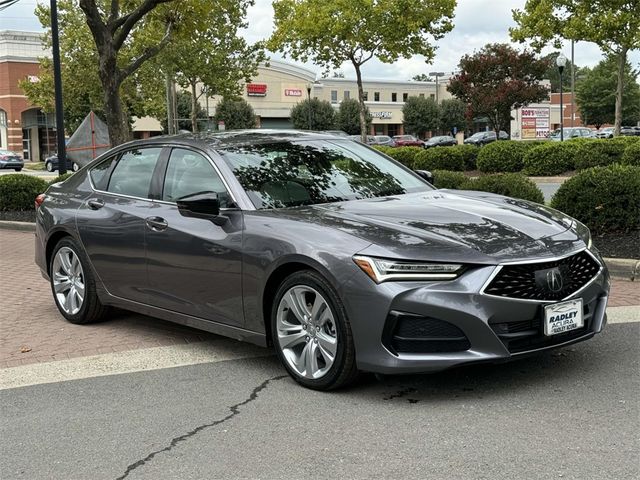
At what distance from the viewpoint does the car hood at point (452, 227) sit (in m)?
4.07

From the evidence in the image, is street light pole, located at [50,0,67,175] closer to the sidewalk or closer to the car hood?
the sidewalk

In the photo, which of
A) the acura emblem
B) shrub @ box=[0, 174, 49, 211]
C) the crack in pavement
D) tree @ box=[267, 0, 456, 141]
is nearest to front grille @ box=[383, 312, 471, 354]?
the acura emblem

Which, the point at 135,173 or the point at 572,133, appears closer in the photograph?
the point at 135,173

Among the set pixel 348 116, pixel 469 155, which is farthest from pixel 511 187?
pixel 348 116

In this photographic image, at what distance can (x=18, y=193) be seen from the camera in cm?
1546

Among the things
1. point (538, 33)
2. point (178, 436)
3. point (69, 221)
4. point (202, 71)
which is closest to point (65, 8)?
point (202, 71)

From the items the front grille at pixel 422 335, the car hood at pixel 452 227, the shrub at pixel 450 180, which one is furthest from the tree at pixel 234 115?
the front grille at pixel 422 335

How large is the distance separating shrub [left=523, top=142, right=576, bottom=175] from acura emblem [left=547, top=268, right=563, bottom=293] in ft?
56.0

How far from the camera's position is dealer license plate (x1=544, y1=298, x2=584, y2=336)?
4.09 metres

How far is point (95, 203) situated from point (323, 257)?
2.72 meters

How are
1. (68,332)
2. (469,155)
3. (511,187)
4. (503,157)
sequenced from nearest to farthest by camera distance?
(68,332) → (511,187) → (503,157) → (469,155)

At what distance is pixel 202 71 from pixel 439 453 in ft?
113

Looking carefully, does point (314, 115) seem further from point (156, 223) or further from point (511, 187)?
point (156, 223)

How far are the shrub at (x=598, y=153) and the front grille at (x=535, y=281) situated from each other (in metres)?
15.6
